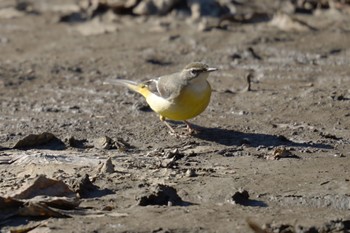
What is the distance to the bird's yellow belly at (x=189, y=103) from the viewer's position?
10617 mm

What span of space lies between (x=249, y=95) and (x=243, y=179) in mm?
3323

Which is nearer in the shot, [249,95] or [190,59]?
[249,95]

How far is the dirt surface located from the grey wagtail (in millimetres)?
241

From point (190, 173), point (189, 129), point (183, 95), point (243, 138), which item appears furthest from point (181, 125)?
point (190, 173)

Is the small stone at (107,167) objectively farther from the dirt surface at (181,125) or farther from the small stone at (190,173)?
the small stone at (190,173)

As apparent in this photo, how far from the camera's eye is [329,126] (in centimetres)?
1082

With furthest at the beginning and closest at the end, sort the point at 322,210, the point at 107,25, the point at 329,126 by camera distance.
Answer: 1. the point at 107,25
2. the point at 329,126
3. the point at 322,210

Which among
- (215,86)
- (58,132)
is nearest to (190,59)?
(215,86)

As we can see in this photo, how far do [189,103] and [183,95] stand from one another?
131 mm

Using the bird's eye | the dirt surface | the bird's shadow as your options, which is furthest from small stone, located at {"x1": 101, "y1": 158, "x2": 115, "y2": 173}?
the bird's eye

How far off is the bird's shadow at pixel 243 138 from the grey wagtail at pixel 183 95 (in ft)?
0.63

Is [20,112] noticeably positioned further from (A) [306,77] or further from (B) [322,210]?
(B) [322,210]

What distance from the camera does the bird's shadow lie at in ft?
33.3

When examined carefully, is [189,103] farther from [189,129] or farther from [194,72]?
[194,72]
